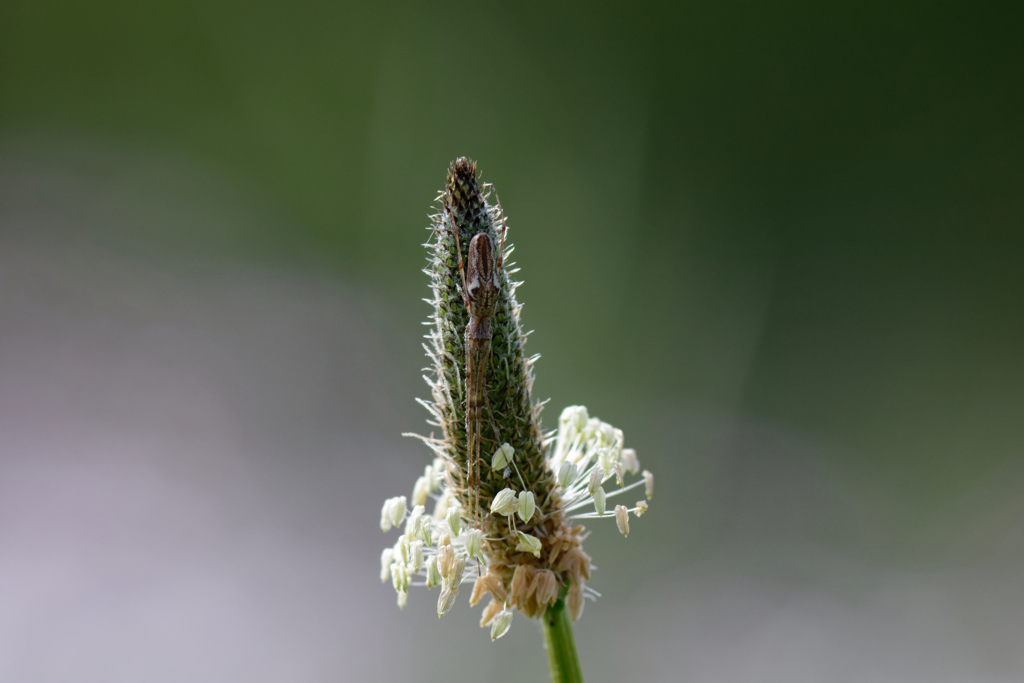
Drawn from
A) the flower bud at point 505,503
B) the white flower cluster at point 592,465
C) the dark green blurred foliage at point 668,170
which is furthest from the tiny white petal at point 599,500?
the dark green blurred foliage at point 668,170

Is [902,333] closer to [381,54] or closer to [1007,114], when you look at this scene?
[1007,114]

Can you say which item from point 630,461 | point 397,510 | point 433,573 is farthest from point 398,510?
point 630,461

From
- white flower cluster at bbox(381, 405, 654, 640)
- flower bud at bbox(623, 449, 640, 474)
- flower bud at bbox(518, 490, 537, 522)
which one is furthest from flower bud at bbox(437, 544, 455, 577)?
flower bud at bbox(623, 449, 640, 474)

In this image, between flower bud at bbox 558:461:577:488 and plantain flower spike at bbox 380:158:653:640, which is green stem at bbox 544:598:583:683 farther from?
flower bud at bbox 558:461:577:488

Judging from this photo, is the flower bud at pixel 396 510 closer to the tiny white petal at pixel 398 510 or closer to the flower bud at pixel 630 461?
the tiny white petal at pixel 398 510

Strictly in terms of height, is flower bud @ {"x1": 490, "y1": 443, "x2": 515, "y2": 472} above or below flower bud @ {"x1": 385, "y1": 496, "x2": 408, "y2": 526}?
below

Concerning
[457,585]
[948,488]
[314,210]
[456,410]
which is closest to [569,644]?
[457,585]
